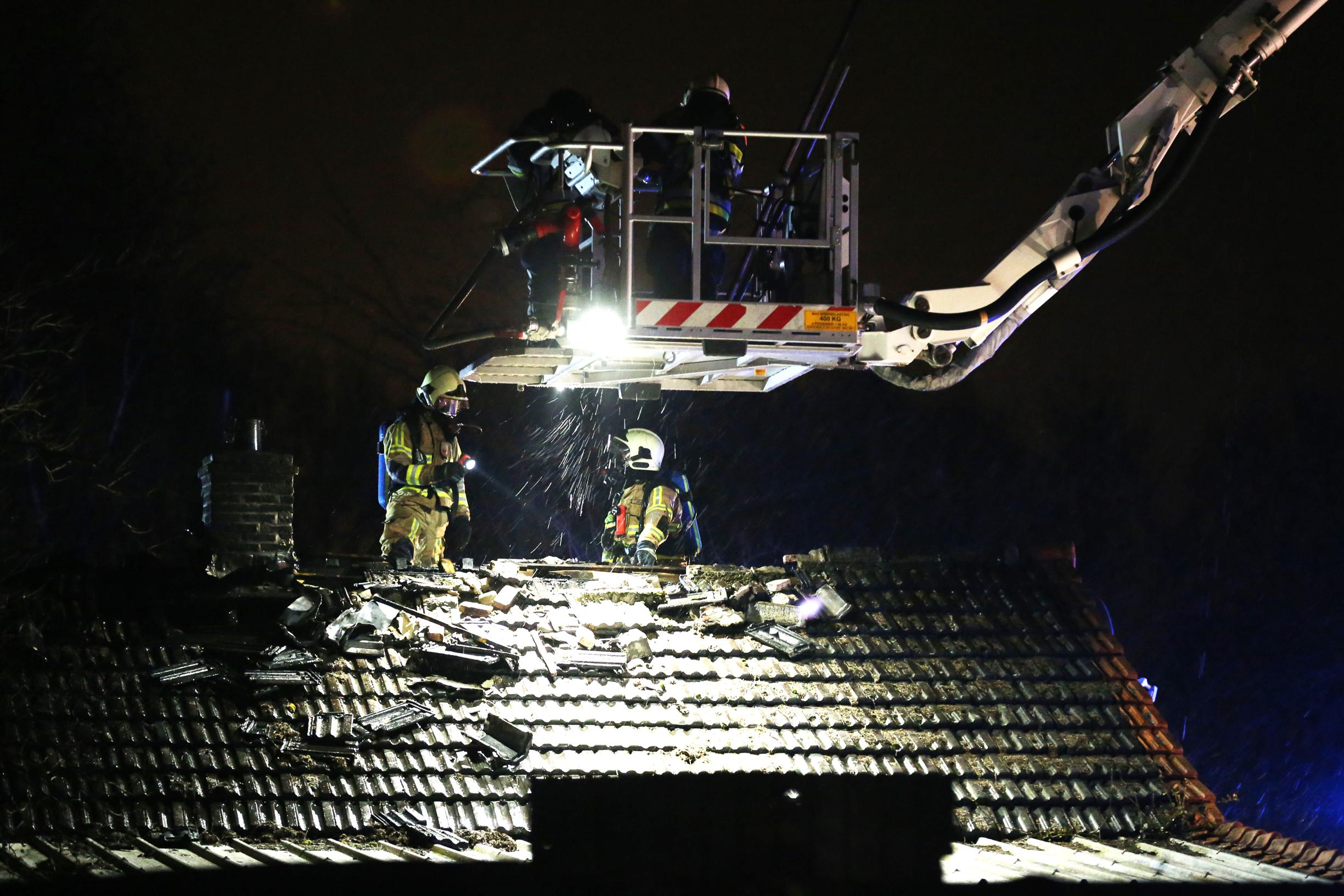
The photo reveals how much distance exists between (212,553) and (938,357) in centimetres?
561

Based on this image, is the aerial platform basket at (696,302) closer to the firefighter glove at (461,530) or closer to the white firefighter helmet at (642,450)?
the firefighter glove at (461,530)

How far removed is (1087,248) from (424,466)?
19.8ft

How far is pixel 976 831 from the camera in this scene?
34.1 feet

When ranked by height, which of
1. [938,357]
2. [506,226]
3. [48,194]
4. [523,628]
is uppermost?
[48,194]

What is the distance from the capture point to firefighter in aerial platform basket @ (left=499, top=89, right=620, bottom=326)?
409 inches

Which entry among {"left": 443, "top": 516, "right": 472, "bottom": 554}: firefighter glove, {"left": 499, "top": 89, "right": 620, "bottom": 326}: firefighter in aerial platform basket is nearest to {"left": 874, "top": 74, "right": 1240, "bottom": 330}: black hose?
{"left": 499, "top": 89, "right": 620, "bottom": 326}: firefighter in aerial platform basket

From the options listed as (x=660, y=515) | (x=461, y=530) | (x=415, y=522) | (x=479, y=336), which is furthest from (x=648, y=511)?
(x=479, y=336)

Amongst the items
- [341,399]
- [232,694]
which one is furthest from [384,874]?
[341,399]

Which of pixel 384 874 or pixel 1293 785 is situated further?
pixel 1293 785

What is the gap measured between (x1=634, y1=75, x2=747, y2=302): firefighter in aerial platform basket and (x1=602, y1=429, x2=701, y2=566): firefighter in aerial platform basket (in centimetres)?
479

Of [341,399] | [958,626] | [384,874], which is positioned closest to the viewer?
[384,874]

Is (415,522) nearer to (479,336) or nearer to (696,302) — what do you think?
(479,336)

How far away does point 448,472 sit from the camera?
13.4 metres

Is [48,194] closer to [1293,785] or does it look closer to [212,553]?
[212,553]
